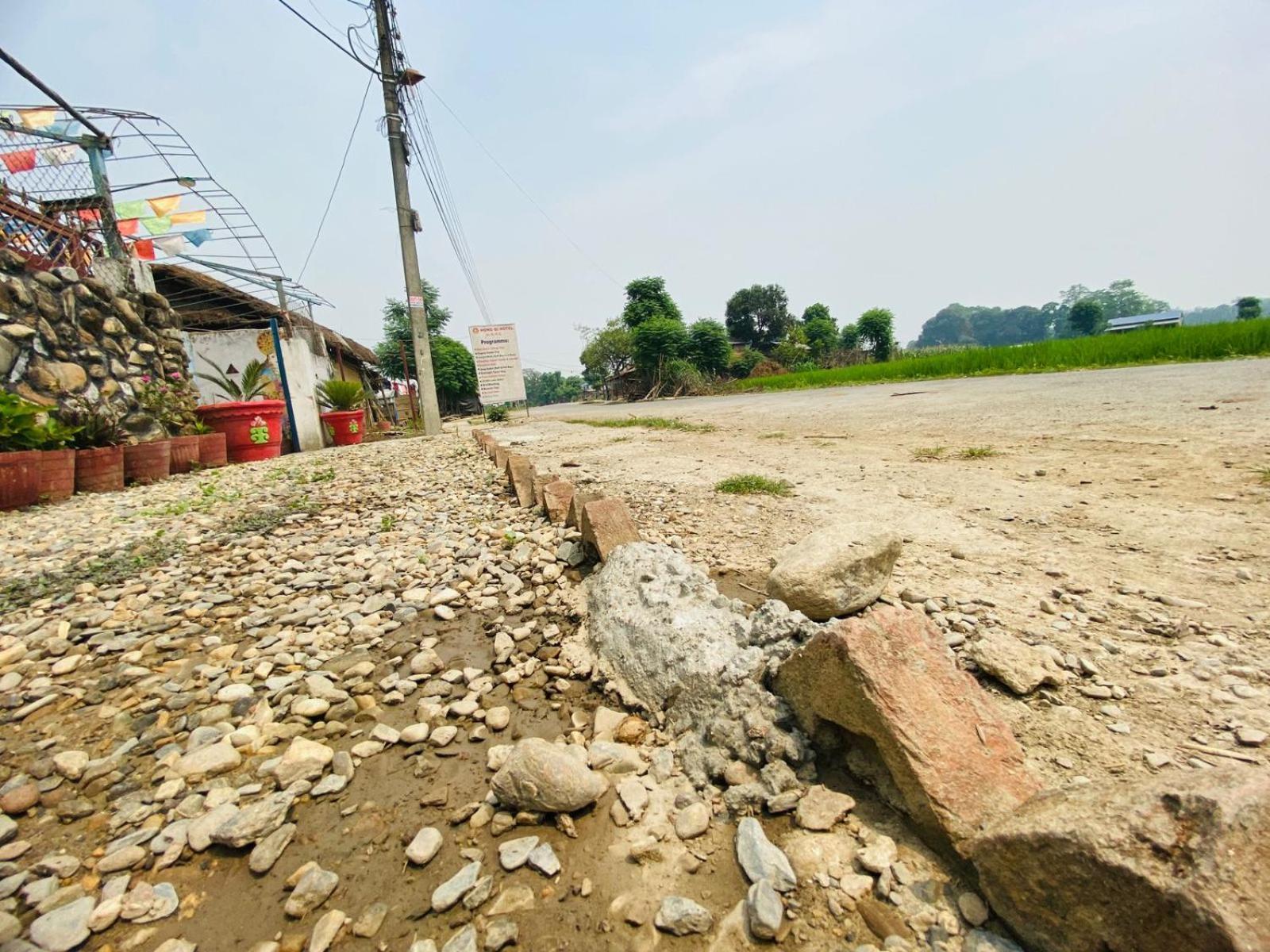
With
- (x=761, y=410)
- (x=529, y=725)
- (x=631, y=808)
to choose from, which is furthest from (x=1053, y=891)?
(x=761, y=410)

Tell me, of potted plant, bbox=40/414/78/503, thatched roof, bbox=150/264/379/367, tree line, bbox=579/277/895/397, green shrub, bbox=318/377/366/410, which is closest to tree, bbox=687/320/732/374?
tree line, bbox=579/277/895/397

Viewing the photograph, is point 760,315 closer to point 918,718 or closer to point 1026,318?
point 918,718

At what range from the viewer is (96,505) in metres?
3.68

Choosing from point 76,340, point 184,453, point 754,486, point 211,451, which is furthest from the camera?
point 211,451

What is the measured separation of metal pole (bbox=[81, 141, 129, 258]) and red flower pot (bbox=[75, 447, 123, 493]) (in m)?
4.30

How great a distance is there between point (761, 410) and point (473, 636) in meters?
7.91

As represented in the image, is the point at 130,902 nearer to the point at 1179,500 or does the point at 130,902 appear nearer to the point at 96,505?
the point at 1179,500

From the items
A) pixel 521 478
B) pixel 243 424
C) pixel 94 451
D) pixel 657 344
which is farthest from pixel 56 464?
pixel 657 344

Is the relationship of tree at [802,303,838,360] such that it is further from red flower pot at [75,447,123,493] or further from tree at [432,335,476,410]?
red flower pot at [75,447,123,493]

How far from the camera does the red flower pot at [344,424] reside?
341 inches

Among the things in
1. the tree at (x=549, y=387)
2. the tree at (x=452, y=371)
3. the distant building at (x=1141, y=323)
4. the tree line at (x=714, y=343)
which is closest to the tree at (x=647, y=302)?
the tree line at (x=714, y=343)

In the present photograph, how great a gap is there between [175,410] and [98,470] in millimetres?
2288

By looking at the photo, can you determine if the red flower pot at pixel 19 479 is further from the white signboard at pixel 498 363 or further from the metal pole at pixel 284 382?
the white signboard at pixel 498 363

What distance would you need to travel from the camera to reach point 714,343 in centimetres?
3058
